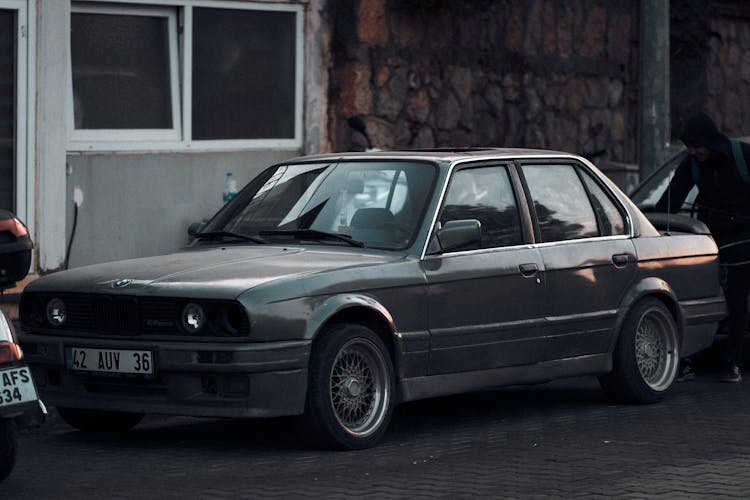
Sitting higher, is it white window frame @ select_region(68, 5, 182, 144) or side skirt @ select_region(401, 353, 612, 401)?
white window frame @ select_region(68, 5, 182, 144)

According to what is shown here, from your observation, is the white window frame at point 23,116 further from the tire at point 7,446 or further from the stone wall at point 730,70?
the stone wall at point 730,70

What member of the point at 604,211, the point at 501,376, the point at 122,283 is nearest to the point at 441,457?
the point at 501,376

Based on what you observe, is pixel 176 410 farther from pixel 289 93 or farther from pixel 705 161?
pixel 289 93

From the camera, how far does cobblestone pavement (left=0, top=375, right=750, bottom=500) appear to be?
25.7 feet

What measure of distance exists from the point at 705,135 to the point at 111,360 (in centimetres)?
491

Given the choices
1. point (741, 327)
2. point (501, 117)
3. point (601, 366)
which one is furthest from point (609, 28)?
point (601, 366)

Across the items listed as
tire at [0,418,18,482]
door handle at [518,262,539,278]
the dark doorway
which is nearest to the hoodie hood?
door handle at [518,262,539,278]

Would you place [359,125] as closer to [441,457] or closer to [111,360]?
[111,360]

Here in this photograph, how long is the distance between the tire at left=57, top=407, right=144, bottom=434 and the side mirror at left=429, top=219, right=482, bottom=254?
1.85m

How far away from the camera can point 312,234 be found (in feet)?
31.8

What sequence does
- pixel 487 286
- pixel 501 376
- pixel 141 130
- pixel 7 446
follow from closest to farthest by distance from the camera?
pixel 7 446 → pixel 487 286 → pixel 501 376 → pixel 141 130

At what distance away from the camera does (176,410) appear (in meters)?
8.70

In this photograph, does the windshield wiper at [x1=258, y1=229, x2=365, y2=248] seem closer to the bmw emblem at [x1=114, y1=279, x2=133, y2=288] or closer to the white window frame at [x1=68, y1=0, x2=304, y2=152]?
the bmw emblem at [x1=114, y1=279, x2=133, y2=288]

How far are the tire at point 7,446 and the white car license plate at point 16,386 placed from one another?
148 mm
